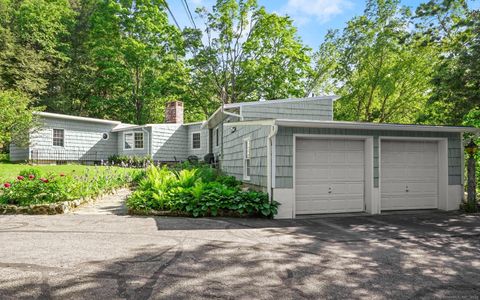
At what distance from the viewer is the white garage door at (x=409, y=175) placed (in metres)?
9.12

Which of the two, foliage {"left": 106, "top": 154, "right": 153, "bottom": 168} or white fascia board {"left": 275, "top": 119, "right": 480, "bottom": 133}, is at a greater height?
white fascia board {"left": 275, "top": 119, "right": 480, "bottom": 133}

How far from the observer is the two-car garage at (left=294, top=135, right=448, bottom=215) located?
8.53 m

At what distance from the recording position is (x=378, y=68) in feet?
75.2

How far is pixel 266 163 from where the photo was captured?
8.31m

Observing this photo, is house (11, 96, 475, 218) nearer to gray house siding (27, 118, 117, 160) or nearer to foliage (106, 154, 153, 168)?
foliage (106, 154, 153, 168)

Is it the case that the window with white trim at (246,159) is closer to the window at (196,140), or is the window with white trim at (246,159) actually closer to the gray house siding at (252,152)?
the gray house siding at (252,152)

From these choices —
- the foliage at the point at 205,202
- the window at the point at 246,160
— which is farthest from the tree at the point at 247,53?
the foliage at the point at 205,202

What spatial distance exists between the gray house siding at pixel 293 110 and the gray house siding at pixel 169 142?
10.3 m

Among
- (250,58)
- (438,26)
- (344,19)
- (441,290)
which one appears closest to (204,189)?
(441,290)

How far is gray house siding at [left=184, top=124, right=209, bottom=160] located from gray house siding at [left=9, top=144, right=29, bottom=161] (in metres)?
9.58

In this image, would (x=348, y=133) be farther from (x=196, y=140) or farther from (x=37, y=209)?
(x=196, y=140)

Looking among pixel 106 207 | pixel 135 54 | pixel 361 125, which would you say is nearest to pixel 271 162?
pixel 361 125

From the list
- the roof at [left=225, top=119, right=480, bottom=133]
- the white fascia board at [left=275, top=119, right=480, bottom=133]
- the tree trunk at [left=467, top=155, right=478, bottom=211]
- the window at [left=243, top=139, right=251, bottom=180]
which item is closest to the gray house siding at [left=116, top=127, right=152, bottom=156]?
the window at [left=243, top=139, right=251, bottom=180]

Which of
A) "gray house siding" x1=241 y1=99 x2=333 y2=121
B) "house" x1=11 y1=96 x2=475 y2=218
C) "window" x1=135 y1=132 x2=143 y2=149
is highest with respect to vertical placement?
"gray house siding" x1=241 y1=99 x2=333 y2=121
